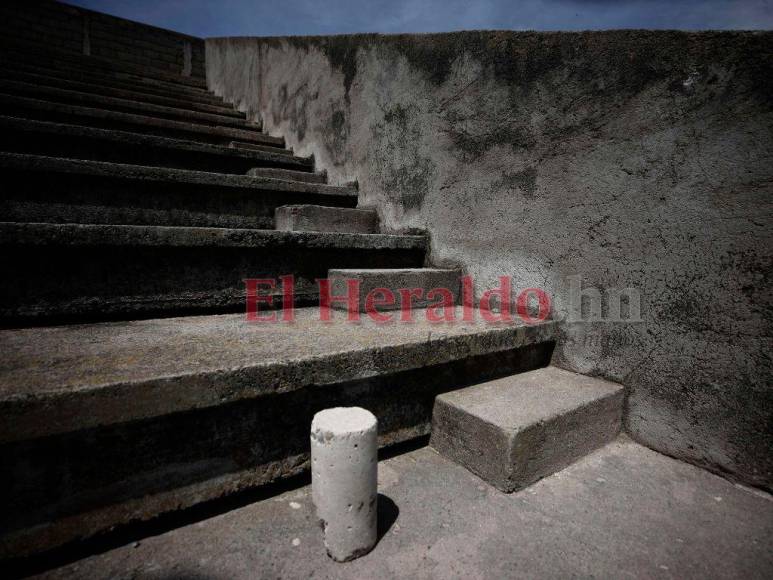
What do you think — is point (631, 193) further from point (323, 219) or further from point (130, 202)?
point (130, 202)

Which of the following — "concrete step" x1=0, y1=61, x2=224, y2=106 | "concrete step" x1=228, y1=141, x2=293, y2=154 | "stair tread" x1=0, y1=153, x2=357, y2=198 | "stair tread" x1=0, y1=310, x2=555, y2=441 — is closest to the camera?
"stair tread" x1=0, y1=310, x2=555, y2=441

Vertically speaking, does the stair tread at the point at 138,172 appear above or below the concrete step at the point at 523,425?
above

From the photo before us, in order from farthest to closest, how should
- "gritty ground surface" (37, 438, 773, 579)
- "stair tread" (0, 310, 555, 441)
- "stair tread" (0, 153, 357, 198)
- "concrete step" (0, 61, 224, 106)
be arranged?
"concrete step" (0, 61, 224, 106) → "stair tread" (0, 153, 357, 198) → "gritty ground surface" (37, 438, 773, 579) → "stair tread" (0, 310, 555, 441)

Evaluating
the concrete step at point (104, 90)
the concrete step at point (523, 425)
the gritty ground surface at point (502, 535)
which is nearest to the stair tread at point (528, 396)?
the concrete step at point (523, 425)

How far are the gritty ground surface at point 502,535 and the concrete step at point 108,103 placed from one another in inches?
154

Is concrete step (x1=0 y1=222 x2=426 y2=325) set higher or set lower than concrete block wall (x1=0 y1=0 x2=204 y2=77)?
lower

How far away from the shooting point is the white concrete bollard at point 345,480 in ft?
3.62

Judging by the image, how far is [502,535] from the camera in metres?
1.25

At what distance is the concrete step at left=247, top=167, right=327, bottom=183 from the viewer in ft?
10.4

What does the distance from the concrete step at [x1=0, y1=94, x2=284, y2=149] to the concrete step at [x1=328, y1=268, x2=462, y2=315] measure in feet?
8.18

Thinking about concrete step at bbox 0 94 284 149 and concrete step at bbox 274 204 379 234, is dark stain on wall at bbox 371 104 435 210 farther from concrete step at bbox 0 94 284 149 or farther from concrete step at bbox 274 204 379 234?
concrete step at bbox 0 94 284 149

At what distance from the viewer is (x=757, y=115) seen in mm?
1444

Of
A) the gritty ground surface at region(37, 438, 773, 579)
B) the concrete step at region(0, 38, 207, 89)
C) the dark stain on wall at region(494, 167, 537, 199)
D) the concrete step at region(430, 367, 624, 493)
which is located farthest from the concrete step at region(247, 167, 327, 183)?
the concrete step at region(0, 38, 207, 89)

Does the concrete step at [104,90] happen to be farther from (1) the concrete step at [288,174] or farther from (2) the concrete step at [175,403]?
(2) the concrete step at [175,403]
